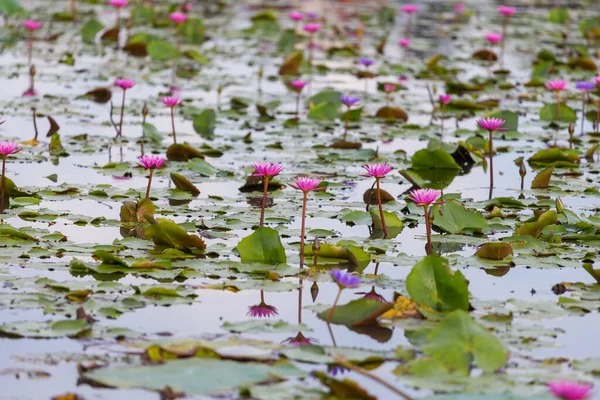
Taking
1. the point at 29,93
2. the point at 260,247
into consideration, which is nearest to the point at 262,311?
the point at 260,247

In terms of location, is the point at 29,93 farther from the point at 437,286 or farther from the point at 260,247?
the point at 437,286

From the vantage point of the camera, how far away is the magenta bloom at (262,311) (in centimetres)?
315

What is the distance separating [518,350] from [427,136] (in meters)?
3.54

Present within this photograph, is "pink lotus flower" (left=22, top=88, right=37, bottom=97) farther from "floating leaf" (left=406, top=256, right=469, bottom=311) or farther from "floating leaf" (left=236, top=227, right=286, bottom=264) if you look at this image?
"floating leaf" (left=406, top=256, right=469, bottom=311)

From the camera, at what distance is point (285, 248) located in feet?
12.6

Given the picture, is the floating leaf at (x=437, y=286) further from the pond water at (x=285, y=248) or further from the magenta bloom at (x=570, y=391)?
the magenta bloom at (x=570, y=391)

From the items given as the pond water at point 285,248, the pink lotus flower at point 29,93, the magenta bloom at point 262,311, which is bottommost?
the magenta bloom at point 262,311

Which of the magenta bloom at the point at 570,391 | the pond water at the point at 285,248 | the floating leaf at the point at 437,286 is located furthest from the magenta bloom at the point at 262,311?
the magenta bloom at the point at 570,391

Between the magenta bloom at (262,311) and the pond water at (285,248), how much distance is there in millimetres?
16

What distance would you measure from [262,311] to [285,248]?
675mm

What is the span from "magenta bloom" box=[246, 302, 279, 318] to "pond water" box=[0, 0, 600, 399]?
2 cm

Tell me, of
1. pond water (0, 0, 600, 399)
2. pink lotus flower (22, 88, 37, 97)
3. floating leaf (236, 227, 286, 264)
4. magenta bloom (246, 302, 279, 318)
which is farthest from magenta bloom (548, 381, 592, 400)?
pink lotus flower (22, 88, 37, 97)

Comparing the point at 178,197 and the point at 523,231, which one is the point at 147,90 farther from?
the point at 523,231

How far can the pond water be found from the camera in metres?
2.67
